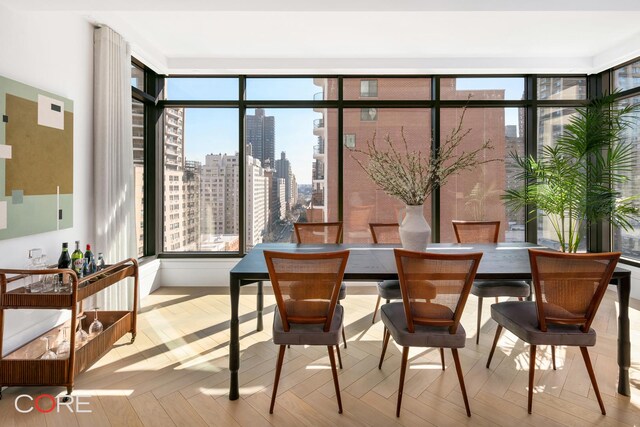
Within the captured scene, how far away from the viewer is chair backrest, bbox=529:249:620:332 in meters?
1.91

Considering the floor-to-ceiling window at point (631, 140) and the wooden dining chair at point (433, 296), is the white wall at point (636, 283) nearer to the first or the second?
the floor-to-ceiling window at point (631, 140)

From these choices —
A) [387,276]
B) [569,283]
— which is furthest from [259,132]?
[569,283]

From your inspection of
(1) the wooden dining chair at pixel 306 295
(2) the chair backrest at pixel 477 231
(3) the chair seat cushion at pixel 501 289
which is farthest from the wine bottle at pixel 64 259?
(2) the chair backrest at pixel 477 231

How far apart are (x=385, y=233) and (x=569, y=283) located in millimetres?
1812

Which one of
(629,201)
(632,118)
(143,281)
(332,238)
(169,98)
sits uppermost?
(169,98)

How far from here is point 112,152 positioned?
11.1 feet

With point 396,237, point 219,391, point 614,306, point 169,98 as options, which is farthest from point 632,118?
point 169,98

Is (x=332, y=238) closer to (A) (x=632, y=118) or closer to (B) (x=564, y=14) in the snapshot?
(B) (x=564, y=14)

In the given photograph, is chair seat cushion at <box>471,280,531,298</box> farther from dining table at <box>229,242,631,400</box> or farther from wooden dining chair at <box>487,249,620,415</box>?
wooden dining chair at <box>487,249,620,415</box>

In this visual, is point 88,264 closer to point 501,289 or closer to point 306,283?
point 306,283

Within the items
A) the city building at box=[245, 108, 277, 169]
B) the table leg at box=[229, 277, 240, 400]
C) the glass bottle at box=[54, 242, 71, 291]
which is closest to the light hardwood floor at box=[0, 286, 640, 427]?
the table leg at box=[229, 277, 240, 400]

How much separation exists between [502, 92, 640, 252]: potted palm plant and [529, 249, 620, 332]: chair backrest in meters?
2.35

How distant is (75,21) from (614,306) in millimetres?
5955

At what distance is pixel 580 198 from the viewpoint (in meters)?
4.09
